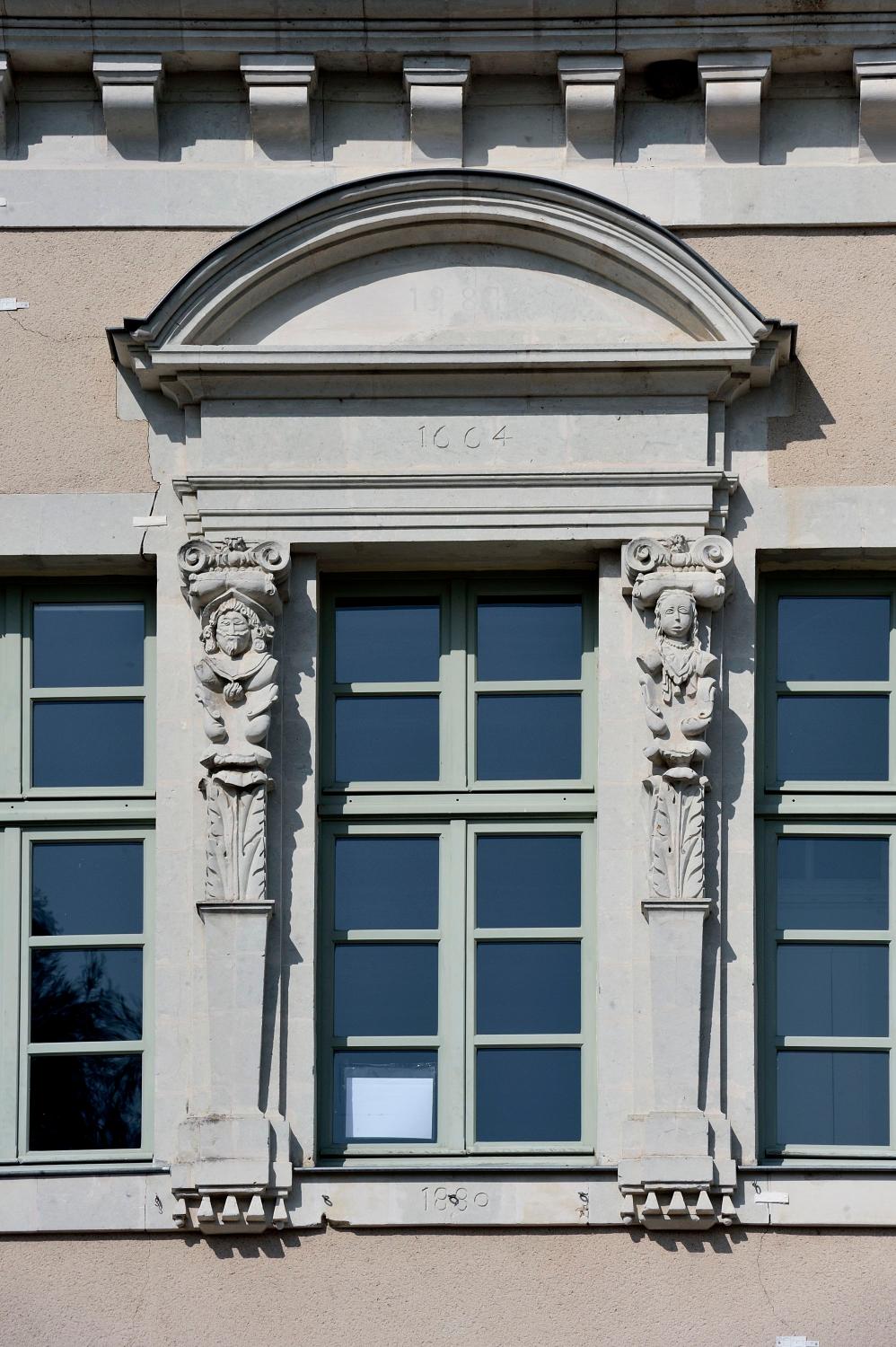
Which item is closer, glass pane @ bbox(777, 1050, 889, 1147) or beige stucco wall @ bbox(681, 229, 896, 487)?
glass pane @ bbox(777, 1050, 889, 1147)

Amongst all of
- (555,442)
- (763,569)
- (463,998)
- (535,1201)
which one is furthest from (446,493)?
(535,1201)

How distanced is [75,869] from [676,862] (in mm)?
2350

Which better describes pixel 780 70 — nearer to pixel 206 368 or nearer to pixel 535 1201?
pixel 206 368

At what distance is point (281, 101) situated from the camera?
393 inches

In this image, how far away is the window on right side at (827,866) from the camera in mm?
9695

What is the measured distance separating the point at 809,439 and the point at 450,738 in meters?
1.83

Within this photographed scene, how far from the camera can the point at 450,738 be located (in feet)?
32.5

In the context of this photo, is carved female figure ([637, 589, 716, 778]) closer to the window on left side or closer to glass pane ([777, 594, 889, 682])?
glass pane ([777, 594, 889, 682])

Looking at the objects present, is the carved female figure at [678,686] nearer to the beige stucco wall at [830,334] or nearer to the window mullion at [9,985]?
the beige stucco wall at [830,334]

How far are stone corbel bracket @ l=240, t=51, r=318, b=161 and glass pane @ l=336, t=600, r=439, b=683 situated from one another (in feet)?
6.02

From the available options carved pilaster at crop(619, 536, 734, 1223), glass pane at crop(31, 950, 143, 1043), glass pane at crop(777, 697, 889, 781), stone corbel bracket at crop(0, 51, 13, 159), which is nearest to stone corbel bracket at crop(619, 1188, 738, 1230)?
carved pilaster at crop(619, 536, 734, 1223)

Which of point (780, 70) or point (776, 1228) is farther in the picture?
point (780, 70)

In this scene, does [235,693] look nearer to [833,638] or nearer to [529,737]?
[529,737]

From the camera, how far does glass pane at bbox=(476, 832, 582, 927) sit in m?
9.84
